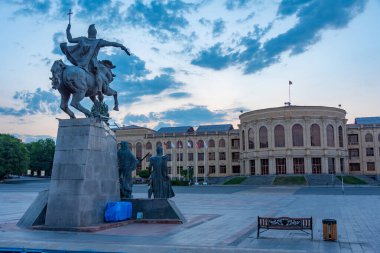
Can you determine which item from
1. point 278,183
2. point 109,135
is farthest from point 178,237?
point 278,183

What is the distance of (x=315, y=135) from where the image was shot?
75500mm

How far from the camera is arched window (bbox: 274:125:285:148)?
7644 cm

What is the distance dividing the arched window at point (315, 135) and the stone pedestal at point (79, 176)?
213 ft

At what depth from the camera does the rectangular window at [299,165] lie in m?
75.1

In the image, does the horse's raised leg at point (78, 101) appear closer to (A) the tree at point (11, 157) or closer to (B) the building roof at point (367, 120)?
(A) the tree at point (11, 157)

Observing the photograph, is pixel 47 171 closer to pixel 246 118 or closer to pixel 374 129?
pixel 246 118

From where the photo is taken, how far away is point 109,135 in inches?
657

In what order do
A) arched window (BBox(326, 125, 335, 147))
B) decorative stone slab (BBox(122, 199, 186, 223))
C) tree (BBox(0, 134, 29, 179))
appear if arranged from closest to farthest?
decorative stone slab (BBox(122, 199, 186, 223)) → arched window (BBox(326, 125, 335, 147)) → tree (BBox(0, 134, 29, 179))

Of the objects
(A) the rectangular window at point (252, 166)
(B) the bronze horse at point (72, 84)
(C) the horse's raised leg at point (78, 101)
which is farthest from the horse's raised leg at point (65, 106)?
(A) the rectangular window at point (252, 166)

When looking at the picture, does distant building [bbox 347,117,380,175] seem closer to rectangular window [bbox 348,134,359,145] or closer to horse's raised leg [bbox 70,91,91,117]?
rectangular window [bbox 348,134,359,145]

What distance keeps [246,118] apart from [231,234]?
68.9 m

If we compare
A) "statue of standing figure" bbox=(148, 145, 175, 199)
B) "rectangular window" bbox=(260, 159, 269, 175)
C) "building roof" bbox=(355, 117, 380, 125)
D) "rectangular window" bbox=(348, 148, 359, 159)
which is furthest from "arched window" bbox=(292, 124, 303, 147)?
"statue of standing figure" bbox=(148, 145, 175, 199)

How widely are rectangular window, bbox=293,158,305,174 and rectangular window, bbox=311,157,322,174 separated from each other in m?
1.82

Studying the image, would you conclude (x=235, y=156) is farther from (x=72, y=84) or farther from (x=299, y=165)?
(x=72, y=84)
